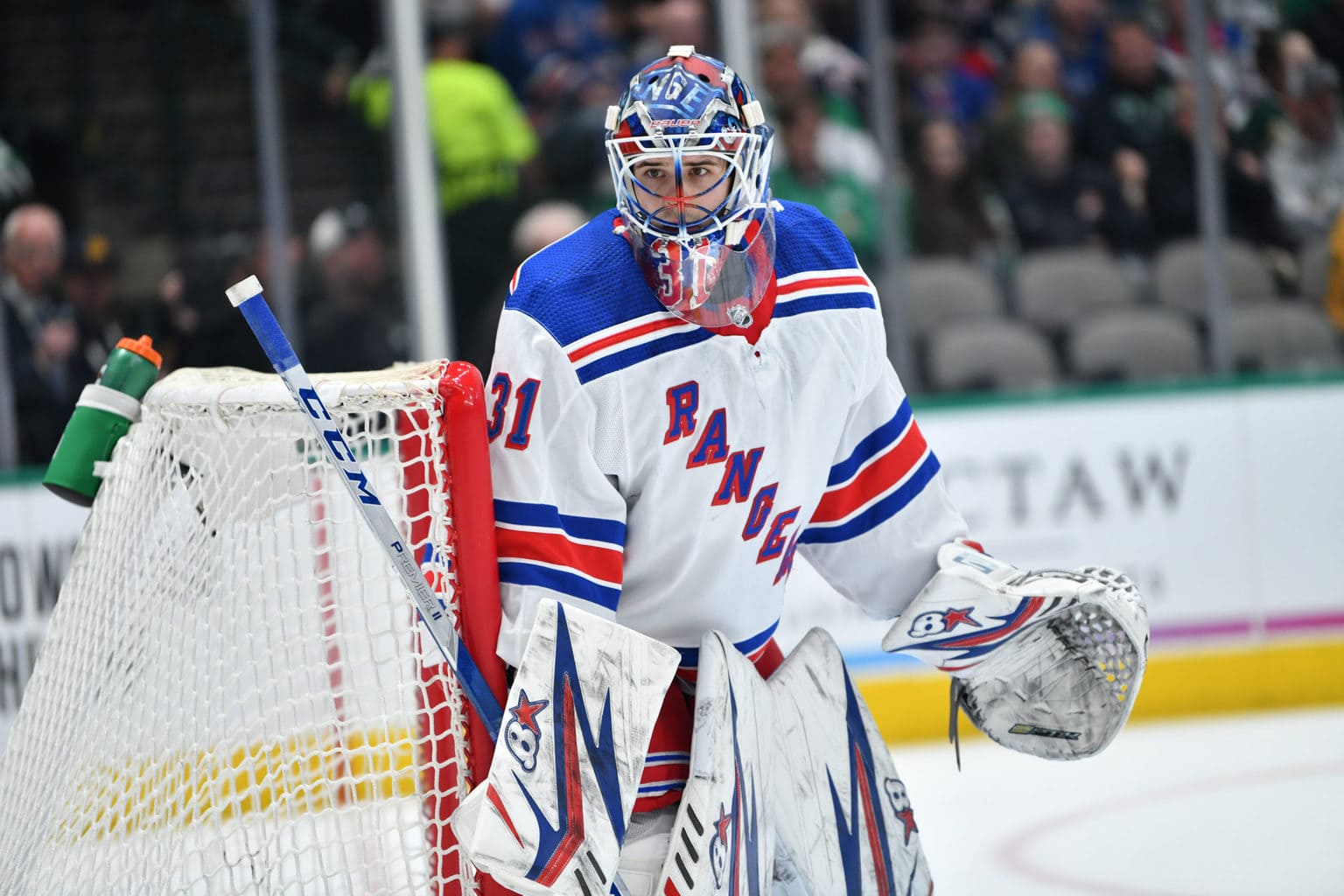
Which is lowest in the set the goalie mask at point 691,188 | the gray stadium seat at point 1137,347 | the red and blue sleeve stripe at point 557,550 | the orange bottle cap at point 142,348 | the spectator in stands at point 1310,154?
the red and blue sleeve stripe at point 557,550

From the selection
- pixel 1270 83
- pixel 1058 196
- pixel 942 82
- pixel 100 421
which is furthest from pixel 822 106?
pixel 100 421

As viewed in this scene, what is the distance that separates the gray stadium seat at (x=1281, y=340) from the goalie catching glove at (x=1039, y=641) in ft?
8.73

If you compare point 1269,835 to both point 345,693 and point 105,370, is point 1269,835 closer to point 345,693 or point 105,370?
point 345,693

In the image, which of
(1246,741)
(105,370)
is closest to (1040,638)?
(105,370)

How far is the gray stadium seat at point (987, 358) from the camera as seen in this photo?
4.39 metres

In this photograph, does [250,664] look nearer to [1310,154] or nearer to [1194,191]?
[1194,191]

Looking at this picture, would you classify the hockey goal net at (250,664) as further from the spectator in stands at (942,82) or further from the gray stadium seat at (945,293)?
the spectator in stands at (942,82)

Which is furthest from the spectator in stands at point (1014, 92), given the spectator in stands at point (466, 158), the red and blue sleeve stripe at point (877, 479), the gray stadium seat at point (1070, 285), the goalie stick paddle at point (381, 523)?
→ the goalie stick paddle at point (381, 523)

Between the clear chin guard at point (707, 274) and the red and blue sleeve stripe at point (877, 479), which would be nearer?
the clear chin guard at point (707, 274)

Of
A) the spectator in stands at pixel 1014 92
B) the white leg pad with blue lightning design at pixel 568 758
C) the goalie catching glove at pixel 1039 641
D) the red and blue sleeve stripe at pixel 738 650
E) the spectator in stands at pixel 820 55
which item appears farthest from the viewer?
the spectator in stands at pixel 1014 92

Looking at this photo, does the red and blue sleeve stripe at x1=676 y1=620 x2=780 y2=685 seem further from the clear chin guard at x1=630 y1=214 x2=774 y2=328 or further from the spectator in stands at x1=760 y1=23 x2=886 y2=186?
the spectator in stands at x1=760 y1=23 x2=886 y2=186

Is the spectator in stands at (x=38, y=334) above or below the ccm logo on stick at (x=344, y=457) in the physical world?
above

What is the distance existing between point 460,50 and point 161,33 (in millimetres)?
789

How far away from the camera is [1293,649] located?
435 cm
